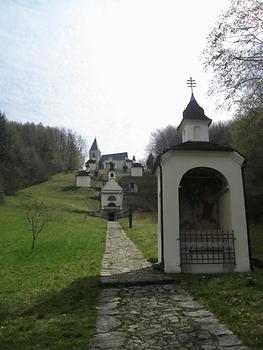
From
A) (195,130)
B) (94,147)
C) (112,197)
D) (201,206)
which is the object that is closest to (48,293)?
(201,206)

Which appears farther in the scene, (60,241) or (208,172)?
(60,241)

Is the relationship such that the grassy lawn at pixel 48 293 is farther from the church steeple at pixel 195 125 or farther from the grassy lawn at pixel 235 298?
the church steeple at pixel 195 125

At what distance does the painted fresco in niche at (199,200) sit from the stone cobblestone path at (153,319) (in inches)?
142

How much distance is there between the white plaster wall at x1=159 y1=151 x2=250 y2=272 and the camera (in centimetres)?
1255

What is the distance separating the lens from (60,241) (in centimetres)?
Answer: 2369

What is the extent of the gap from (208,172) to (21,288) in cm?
775

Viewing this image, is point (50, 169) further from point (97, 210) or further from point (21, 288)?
point (21, 288)

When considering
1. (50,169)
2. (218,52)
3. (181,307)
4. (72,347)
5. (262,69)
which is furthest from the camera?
(50,169)

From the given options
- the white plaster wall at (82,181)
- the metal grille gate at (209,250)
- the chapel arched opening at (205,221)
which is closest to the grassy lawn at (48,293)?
the metal grille gate at (209,250)

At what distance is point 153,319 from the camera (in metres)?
7.03

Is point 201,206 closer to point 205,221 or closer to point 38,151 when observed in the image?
point 205,221

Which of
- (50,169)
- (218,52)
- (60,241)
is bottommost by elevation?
(60,241)

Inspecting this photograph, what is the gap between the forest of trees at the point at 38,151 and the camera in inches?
3133

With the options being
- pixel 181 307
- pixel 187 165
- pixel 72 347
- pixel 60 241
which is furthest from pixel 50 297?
pixel 60 241
